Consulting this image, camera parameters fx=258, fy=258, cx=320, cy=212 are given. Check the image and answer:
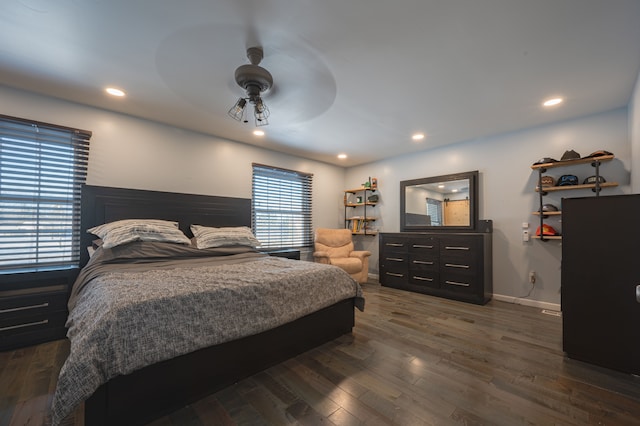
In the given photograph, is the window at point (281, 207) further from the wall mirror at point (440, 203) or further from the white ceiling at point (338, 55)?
the wall mirror at point (440, 203)

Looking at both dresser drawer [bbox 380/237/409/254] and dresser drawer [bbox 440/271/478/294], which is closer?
dresser drawer [bbox 440/271/478/294]

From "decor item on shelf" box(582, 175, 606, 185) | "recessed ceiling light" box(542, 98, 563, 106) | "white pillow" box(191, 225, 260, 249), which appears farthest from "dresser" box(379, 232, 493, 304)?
"white pillow" box(191, 225, 260, 249)

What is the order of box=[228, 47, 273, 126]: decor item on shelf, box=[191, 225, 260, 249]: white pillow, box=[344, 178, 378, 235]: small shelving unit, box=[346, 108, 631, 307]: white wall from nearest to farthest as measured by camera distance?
1. box=[228, 47, 273, 126]: decor item on shelf
2. box=[346, 108, 631, 307]: white wall
3. box=[191, 225, 260, 249]: white pillow
4. box=[344, 178, 378, 235]: small shelving unit

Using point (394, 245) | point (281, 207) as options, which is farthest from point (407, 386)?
point (281, 207)

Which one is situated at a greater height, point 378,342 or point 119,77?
point 119,77

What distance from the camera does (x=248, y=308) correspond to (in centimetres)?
180

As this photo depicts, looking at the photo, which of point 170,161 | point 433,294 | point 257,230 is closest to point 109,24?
point 170,161

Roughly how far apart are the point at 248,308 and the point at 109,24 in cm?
215

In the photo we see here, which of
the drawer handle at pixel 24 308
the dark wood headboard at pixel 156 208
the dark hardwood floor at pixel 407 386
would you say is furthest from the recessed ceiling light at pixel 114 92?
the dark hardwood floor at pixel 407 386

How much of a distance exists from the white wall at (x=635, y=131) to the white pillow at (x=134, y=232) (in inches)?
180

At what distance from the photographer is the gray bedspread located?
1.24m

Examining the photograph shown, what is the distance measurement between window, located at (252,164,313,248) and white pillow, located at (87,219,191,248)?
153 cm

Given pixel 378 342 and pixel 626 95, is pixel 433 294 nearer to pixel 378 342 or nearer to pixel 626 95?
pixel 378 342

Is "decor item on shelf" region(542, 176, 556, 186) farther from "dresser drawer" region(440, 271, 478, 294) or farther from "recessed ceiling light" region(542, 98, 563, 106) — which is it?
"dresser drawer" region(440, 271, 478, 294)
